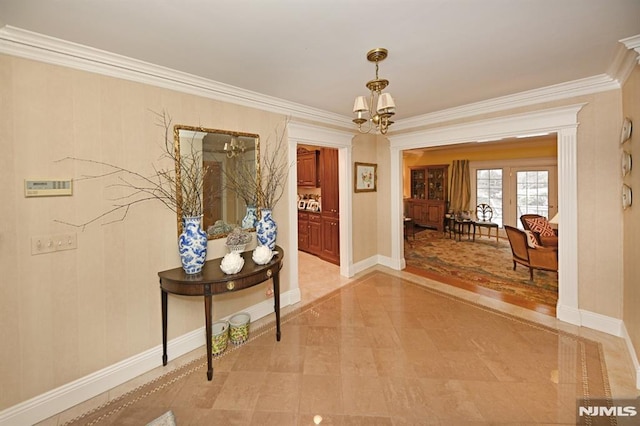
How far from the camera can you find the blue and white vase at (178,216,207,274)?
209 centimetres

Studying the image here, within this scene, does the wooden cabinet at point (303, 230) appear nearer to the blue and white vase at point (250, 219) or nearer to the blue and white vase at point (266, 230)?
the blue and white vase at point (250, 219)

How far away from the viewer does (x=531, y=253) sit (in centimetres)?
398

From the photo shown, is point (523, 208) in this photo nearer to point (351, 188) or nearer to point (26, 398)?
point (351, 188)

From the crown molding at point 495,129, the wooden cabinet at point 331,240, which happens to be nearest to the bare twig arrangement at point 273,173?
the wooden cabinet at point 331,240

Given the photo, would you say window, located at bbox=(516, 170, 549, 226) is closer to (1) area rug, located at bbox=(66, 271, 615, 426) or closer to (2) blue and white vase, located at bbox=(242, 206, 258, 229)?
(1) area rug, located at bbox=(66, 271, 615, 426)

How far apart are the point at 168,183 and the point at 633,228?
3.92 metres

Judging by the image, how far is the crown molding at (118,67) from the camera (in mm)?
1611

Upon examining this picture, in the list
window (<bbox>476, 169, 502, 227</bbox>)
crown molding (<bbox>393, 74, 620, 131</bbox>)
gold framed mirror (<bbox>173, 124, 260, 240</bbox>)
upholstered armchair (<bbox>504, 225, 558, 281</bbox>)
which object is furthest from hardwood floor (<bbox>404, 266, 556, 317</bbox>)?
window (<bbox>476, 169, 502, 227</bbox>)

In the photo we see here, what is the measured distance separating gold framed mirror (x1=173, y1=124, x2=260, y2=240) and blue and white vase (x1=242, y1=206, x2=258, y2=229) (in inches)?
1.6

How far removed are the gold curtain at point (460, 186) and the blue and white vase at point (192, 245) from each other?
730 cm

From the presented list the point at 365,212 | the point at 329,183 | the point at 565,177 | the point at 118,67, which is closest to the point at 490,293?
the point at 565,177

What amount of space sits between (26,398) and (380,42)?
3.31 metres

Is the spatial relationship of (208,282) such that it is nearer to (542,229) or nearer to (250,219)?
(250,219)

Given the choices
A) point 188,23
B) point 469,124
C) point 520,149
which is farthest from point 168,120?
point 520,149
